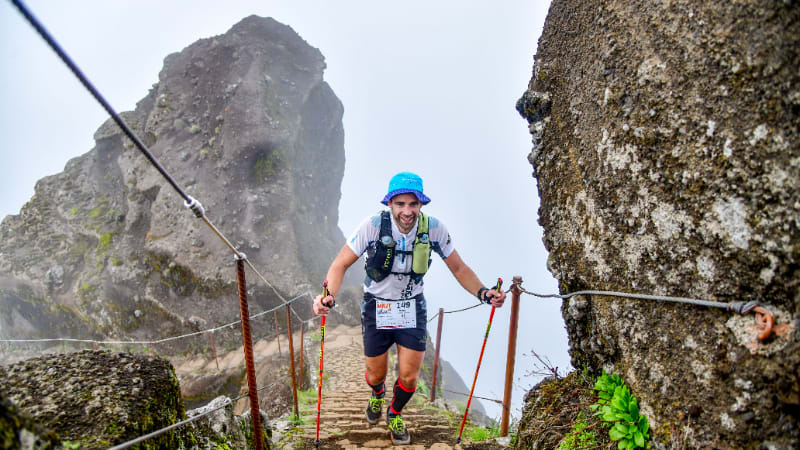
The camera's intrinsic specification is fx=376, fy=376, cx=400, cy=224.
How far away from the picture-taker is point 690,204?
2.16 metres

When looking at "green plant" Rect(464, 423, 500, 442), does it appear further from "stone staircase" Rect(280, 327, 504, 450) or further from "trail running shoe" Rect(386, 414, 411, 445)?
"trail running shoe" Rect(386, 414, 411, 445)

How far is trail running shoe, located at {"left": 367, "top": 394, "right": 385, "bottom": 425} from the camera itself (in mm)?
4637

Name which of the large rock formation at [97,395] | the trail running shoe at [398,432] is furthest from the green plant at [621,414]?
the large rock formation at [97,395]

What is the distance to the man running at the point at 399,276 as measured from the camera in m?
4.00

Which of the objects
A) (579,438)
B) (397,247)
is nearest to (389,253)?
(397,247)

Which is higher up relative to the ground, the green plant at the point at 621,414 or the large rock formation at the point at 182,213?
the large rock formation at the point at 182,213

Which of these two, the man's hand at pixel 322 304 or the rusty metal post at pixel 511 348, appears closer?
the man's hand at pixel 322 304

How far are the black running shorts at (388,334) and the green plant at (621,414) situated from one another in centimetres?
188

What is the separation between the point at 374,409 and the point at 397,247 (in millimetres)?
2150

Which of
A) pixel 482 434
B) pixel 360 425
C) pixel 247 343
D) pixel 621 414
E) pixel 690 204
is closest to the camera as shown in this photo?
pixel 690 204

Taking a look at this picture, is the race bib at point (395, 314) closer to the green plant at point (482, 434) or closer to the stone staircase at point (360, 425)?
the stone staircase at point (360, 425)

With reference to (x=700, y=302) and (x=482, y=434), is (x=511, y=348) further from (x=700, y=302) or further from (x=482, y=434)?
(x=700, y=302)

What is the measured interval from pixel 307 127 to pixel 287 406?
19048 mm

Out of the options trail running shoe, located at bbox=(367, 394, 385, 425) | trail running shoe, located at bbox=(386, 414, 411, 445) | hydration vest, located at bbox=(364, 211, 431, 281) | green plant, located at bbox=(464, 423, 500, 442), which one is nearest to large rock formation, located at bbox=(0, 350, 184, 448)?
hydration vest, located at bbox=(364, 211, 431, 281)
